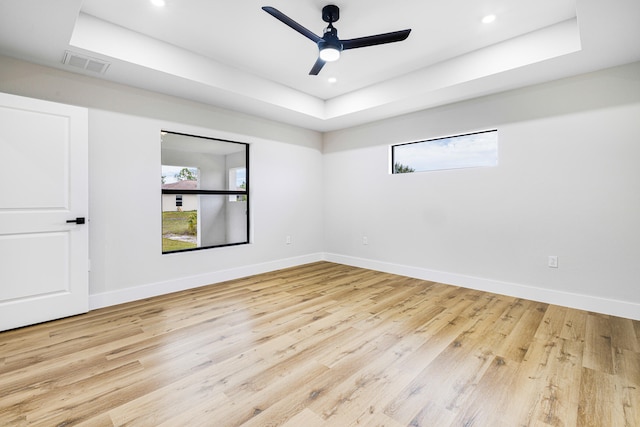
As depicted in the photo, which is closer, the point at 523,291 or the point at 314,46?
the point at 314,46

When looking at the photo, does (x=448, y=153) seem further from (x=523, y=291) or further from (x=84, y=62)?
(x=84, y=62)

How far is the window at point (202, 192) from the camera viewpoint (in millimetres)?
4055

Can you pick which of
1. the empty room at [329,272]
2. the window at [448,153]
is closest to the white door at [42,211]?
the empty room at [329,272]

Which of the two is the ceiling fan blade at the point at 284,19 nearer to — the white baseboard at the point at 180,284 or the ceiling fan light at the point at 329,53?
the ceiling fan light at the point at 329,53

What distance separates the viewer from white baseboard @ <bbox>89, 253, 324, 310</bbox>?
323cm

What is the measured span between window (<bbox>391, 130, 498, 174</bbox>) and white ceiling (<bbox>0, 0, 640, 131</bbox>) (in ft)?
1.88

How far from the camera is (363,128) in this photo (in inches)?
200

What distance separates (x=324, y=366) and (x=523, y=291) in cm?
276

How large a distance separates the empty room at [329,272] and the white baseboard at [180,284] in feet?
0.08

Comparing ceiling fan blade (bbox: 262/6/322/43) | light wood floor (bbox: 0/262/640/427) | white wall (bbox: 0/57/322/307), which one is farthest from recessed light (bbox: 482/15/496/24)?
white wall (bbox: 0/57/322/307)

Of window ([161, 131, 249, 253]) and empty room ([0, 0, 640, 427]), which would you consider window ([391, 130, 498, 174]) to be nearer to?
empty room ([0, 0, 640, 427])

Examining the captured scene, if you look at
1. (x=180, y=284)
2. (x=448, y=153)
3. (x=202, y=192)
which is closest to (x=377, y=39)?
(x=448, y=153)

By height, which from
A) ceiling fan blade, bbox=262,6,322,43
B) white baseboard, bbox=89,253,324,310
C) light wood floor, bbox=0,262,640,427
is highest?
ceiling fan blade, bbox=262,6,322,43

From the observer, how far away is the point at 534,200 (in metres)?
3.42
